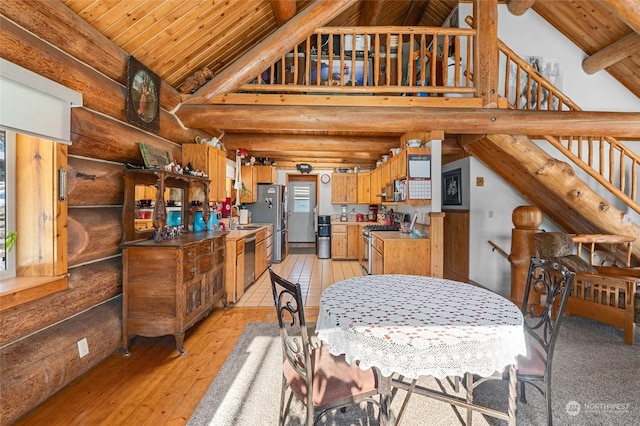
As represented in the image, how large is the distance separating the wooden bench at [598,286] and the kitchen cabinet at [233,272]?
360 cm

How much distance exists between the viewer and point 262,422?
5.80ft

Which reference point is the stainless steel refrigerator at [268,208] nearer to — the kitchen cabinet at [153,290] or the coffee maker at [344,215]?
the coffee maker at [344,215]

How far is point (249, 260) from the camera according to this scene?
4.47 metres

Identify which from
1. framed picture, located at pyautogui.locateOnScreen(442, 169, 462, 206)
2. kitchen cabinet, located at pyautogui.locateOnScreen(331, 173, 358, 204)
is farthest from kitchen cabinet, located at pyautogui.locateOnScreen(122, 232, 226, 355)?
kitchen cabinet, located at pyautogui.locateOnScreen(331, 173, 358, 204)

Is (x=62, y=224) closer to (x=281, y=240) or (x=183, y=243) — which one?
(x=183, y=243)

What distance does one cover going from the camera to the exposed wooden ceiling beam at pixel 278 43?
3.26m

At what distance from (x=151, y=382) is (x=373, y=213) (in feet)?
20.0

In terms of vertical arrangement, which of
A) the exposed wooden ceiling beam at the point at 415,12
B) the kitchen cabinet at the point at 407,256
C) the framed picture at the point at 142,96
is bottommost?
the kitchen cabinet at the point at 407,256

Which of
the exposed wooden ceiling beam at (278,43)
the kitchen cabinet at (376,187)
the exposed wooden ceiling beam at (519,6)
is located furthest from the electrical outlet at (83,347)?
the exposed wooden ceiling beam at (519,6)

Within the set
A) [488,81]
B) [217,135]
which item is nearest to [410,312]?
[488,81]

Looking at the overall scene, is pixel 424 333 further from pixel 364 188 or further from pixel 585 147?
pixel 364 188

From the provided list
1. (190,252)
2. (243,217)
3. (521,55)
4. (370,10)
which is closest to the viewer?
(190,252)

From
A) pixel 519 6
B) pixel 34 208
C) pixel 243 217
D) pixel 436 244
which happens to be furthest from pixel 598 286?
pixel 243 217

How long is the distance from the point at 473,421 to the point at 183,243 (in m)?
2.51
